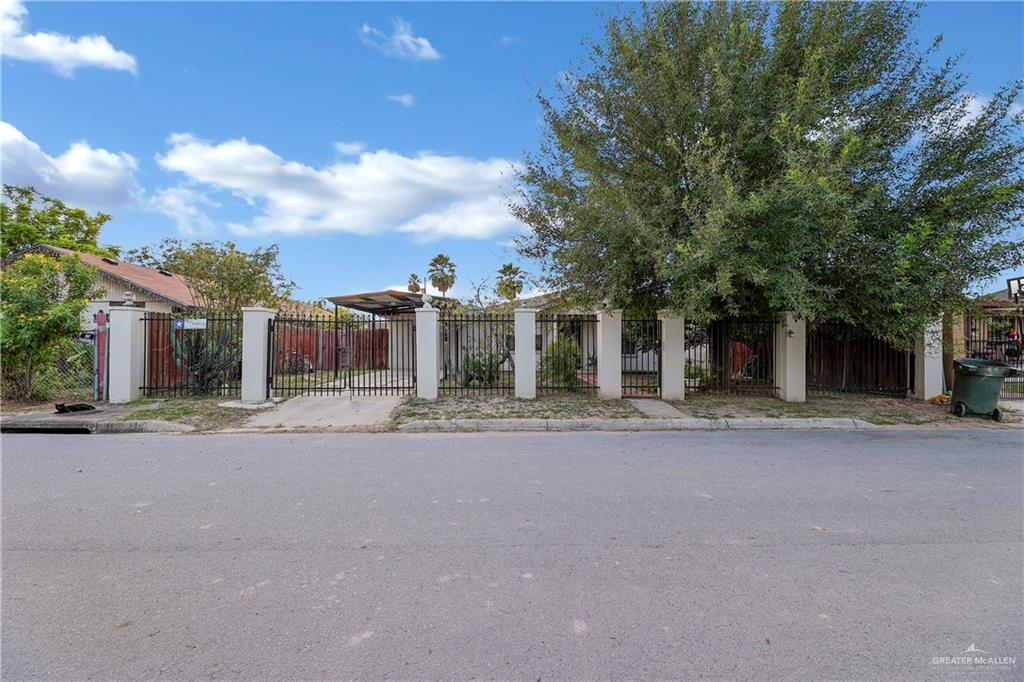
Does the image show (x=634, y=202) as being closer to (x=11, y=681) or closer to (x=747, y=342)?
(x=747, y=342)

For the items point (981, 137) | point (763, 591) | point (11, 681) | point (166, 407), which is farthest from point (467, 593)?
point (981, 137)

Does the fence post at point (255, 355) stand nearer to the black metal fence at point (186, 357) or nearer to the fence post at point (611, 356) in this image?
the black metal fence at point (186, 357)

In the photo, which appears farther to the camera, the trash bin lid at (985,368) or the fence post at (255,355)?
the fence post at (255,355)

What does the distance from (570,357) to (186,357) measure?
921 cm

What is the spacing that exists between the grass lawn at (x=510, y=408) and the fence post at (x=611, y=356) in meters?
0.44

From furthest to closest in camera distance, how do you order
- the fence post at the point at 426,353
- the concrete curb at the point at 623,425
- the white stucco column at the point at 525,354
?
the white stucco column at the point at 525,354
the fence post at the point at 426,353
the concrete curb at the point at 623,425

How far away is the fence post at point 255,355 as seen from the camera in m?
11.5

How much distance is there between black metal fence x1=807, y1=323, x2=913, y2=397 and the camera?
13.2 metres

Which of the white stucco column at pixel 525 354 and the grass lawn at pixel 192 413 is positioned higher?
the white stucco column at pixel 525 354

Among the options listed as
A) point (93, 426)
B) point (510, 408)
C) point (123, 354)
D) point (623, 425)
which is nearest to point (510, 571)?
point (623, 425)

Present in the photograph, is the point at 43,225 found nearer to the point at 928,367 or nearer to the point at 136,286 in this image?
the point at 136,286

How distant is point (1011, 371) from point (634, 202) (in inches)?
347

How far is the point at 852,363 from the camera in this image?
13.9 m

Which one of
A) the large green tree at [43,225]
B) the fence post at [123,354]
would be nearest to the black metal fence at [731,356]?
the fence post at [123,354]
